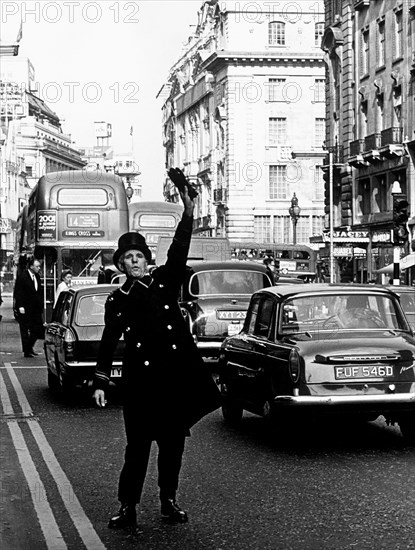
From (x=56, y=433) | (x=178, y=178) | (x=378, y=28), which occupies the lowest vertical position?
(x=56, y=433)

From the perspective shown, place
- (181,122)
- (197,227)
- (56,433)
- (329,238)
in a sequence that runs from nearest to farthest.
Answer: (56,433) < (329,238) < (197,227) < (181,122)

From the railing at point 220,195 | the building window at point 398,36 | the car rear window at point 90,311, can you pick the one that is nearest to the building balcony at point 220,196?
the railing at point 220,195

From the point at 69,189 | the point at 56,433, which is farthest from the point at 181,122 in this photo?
the point at 56,433

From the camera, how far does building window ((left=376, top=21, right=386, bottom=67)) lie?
5372 cm

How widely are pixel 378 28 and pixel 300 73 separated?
37354 mm

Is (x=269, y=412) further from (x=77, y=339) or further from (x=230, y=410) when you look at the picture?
(x=77, y=339)

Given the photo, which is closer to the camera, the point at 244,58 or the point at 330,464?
the point at 330,464

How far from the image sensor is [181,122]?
118500 millimetres

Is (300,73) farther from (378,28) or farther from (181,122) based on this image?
(378,28)

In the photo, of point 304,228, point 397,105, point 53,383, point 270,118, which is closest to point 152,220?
point 397,105

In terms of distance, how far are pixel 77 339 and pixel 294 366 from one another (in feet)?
18.1

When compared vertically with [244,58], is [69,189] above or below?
below

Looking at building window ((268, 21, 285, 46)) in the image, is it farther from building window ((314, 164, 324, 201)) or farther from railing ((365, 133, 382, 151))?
railing ((365, 133, 382, 151))

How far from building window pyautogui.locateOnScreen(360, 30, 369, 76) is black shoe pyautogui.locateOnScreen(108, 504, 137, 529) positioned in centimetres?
4992
